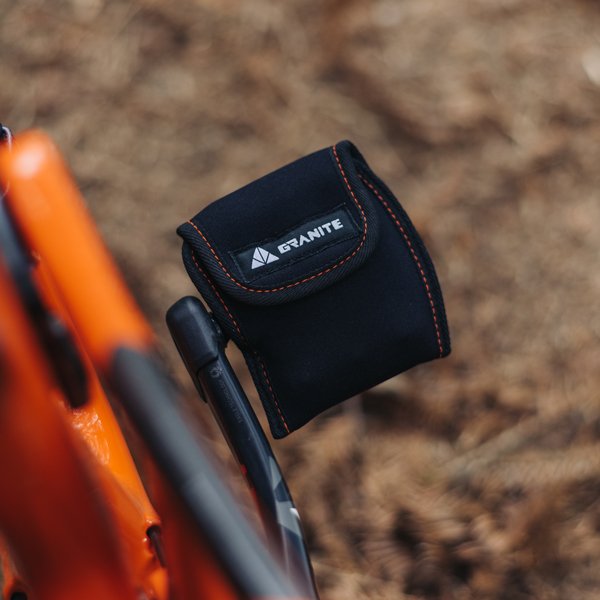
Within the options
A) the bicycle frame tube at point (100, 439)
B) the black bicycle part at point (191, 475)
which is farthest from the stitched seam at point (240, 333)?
the black bicycle part at point (191, 475)

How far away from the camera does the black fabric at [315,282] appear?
972mm

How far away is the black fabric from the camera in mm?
972

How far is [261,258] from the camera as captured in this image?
98 cm

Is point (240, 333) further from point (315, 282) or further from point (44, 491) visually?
point (44, 491)

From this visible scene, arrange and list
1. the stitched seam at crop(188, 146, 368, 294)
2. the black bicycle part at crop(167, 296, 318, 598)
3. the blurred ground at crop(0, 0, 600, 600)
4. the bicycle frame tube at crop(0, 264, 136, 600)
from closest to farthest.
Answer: the bicycle frame tube at crop(0, 264, 136, 600), the black bicycle part at crop(167, 296, 318, 598), the stitched seam at crop(188, 146, 368, 294), the blurred ground at crop(0, 0, 600, 600)

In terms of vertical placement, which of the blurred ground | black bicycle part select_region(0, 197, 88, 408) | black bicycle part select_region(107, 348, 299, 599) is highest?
black bicycle part select_region(0, 197, 88, 408)

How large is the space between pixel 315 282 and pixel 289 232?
0.08m

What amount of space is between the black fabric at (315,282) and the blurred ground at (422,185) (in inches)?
17.3

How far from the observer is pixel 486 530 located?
4.52 feet

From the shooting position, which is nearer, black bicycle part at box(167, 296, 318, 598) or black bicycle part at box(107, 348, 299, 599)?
black bicycle part at box(107, 348, 299, 599)

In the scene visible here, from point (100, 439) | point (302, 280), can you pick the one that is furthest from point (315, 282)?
point (100, 439)

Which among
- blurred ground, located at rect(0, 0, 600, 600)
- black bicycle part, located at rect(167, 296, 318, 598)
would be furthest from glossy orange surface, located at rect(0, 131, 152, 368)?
blurred ground, located at rect(0, 0, 600, 600)

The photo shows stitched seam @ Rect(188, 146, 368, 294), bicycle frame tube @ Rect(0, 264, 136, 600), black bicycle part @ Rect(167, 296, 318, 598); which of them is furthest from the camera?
stitched seam @ Rect(188, 146, 368, 294)

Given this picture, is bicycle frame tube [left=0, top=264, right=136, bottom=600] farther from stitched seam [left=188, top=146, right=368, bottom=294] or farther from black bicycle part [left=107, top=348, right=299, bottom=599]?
stitched seam [left=188, top=146, right=368, bottom=294]
